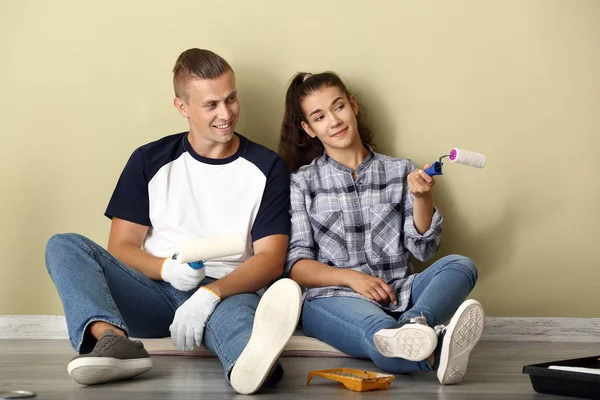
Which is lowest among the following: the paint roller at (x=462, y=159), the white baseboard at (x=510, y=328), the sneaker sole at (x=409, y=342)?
the white baseboard at (x=510, y=328)

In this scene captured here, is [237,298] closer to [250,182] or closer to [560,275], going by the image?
[250,182]

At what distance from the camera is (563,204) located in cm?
260

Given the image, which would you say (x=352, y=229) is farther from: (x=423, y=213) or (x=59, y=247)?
(x=59, y=247)

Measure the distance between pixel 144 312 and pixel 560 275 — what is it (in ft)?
4.85

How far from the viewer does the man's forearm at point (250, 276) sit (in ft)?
6.64

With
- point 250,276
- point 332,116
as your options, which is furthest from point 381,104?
point 250,276

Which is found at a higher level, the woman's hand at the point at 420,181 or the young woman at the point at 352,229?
the woman's hand at the point at 420,181

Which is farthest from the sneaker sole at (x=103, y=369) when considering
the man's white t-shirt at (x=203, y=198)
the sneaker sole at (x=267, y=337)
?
the man's white t-shirt at (x=203, y=198)

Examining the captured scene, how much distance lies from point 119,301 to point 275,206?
1.89ft

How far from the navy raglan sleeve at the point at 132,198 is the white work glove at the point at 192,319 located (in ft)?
1.46

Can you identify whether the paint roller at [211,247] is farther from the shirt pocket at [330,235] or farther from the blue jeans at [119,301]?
the shirt pocket at [330,235]

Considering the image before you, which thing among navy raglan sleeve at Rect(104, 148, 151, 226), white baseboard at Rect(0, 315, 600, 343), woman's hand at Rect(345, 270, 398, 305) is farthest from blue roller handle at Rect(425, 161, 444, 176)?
navy raglan sleeve at Rect(104, 148, 151, 226)

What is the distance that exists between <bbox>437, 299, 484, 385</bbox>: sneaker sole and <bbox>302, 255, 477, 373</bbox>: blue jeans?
13cm

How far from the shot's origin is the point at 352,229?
2344mm
